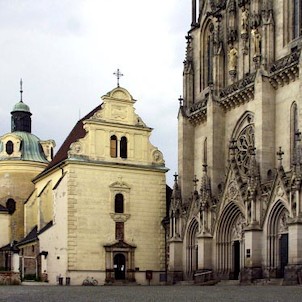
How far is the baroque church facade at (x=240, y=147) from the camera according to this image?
141 ft

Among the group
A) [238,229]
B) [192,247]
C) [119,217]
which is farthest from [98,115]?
[238,229]

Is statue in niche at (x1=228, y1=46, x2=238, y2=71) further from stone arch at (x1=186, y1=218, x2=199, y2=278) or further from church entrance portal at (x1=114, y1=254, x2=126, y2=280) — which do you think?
church entrance portal at (x1=114, y1=254, x2=126, y2=280)

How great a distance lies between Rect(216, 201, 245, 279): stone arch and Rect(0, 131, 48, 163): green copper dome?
31.4 m

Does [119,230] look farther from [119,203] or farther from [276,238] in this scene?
[276,238]

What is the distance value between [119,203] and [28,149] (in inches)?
867

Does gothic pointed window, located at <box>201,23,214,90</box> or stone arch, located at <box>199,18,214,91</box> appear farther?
stone arch, located at <box>199,18,214,91</box>

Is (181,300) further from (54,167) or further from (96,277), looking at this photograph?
(54,167)

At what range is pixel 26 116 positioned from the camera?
8056 centimetres

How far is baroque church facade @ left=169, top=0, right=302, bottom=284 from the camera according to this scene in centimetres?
4297

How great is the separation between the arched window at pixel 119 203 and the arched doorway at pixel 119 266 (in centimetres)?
330

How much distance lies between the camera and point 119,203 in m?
57.3

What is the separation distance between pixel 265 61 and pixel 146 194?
53.6 feet

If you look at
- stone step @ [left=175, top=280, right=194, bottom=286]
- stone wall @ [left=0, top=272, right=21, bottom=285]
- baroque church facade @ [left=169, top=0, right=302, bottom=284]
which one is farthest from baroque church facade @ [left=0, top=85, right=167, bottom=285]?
stone step @ [left=175, top=280, right=194, bottom=286]

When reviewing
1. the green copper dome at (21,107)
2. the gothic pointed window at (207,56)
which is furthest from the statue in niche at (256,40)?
the green copper dome at (21,107)
